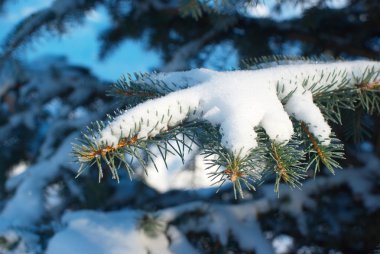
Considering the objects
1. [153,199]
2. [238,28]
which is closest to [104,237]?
[153,199]

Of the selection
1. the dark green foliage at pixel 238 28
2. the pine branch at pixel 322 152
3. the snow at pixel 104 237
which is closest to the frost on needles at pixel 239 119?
the pine branch at pixel 322 152

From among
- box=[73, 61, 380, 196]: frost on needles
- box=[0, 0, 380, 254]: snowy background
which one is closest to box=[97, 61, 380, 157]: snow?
box=[73, 61, 380, 196]: frost on needles

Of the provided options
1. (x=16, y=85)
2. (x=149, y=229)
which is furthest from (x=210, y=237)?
(x=16, y=85)

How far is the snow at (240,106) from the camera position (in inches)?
29.2

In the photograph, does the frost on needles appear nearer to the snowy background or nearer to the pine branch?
the pine branch

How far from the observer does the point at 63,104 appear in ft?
7.75

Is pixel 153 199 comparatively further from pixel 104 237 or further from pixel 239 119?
pixel 239 119

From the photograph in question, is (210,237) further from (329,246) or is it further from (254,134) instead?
(254,134)

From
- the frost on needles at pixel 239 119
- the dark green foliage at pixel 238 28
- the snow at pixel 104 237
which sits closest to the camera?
the frost on needles at pixel 239 119

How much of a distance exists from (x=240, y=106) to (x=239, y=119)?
0.11 ft

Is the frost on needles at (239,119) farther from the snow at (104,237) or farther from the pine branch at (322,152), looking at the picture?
the snow at (104,237)

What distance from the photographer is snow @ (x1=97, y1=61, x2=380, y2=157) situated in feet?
2.43

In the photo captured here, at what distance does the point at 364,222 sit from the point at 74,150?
1.43m

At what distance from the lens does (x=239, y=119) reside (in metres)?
0.77
